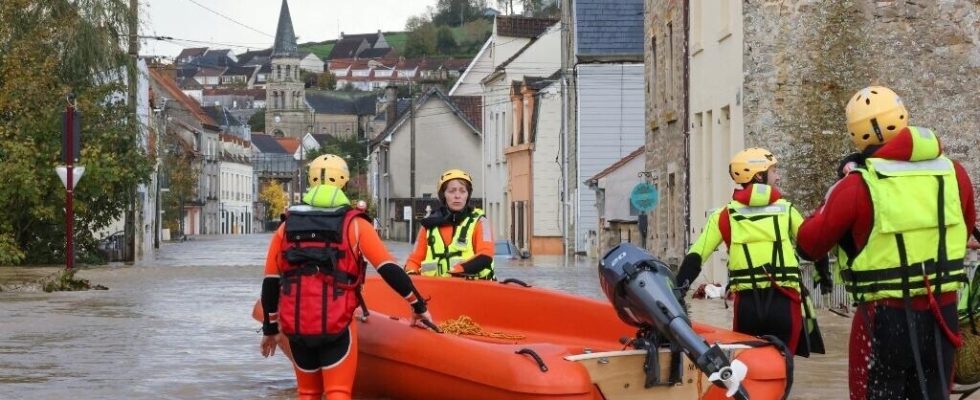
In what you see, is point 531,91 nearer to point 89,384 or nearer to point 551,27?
point 551,27

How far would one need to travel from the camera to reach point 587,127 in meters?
49.4

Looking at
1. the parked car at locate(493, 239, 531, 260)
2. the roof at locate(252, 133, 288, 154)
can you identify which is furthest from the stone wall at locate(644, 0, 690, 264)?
the roof at locate(252, 133, 288, 154)

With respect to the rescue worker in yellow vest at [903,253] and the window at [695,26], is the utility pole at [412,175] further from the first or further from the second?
the rescue worker in yellow vest at [903,253]

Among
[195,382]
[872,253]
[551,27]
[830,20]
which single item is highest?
[551,27]

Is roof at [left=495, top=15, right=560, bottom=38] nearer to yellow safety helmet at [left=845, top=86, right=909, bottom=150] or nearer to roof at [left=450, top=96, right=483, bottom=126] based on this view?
roof at [left=450, top=96, right=483, bottom=126]

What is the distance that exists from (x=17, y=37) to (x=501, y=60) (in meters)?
33.3

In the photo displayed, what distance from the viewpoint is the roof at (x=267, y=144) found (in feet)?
627

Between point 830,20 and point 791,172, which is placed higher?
point 830,20

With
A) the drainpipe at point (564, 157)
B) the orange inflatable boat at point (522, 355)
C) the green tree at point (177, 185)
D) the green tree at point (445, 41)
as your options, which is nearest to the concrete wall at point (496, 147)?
the drainpipe at point (564, 157)

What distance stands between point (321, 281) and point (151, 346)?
743 centimetres

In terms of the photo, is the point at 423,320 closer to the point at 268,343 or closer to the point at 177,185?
the point at 268,343

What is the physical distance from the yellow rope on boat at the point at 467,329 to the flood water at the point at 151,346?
45.1 inches

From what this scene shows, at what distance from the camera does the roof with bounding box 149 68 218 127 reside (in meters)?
105

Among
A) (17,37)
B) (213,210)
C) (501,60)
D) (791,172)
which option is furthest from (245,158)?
(791,172)
